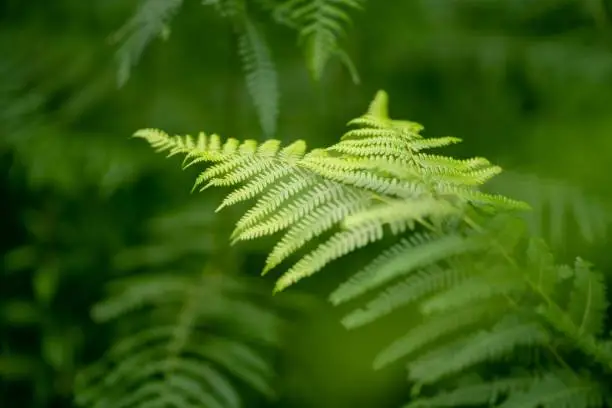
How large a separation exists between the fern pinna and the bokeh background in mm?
546

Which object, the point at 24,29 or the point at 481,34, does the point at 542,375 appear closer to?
the point at 481,34

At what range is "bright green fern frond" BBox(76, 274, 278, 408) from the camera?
122cm

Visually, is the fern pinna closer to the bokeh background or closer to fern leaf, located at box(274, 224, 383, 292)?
fern leaf, located at box(274, 224, 383, 292)

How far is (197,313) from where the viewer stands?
1.36 metres

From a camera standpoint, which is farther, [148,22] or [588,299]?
[148,22]

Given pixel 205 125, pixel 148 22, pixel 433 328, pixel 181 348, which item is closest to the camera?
pixel 433 328

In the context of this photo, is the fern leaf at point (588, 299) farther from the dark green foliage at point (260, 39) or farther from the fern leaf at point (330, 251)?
the dark green foliage at point (260, 39)

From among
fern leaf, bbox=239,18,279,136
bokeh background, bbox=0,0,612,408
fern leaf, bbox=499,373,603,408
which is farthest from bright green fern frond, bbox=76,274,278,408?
fern leaf, bbox=499,373,603,408

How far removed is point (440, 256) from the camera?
0.70m

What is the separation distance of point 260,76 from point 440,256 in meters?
0.52

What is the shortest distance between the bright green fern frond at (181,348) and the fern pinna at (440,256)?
51cm

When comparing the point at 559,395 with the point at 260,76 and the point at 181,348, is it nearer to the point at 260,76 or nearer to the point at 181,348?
the point at 260,76

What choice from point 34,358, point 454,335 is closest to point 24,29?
point 34,358

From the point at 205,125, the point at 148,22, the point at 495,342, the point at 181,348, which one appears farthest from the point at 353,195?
the point at 205,125
